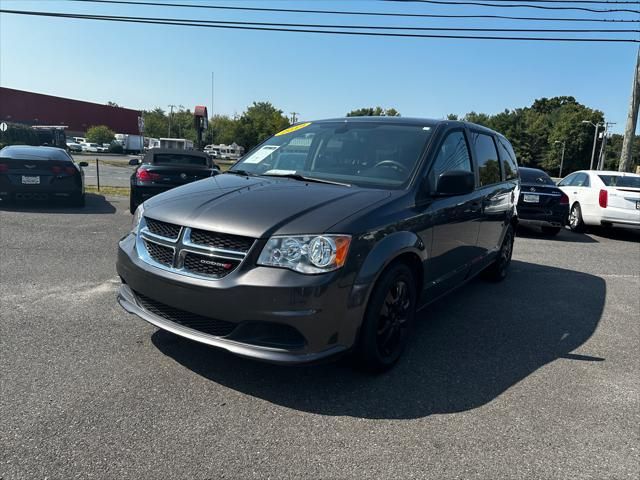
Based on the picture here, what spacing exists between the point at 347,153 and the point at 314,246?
1573mm

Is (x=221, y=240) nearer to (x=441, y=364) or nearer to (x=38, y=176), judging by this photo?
(x=441, y=364)

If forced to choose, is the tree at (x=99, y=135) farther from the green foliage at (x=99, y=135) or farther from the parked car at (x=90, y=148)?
the parked car at (x=90, y=148)

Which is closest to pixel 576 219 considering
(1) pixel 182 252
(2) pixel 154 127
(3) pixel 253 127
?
(1) pixel 182 252

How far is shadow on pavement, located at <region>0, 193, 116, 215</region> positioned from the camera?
33.0 ft

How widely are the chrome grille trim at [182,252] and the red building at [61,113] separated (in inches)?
2829

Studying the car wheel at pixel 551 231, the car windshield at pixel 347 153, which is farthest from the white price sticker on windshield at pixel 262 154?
the car wheel at pixel 551 231

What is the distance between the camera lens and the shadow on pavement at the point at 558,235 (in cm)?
1043

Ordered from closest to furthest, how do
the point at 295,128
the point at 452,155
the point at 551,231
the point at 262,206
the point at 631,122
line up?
the point at 262,206 → the point at 452,155 → the point at 295,128 → the point at 551,231 → the point at 631,122

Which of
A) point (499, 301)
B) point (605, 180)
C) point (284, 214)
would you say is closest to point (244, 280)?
point (284, 214)

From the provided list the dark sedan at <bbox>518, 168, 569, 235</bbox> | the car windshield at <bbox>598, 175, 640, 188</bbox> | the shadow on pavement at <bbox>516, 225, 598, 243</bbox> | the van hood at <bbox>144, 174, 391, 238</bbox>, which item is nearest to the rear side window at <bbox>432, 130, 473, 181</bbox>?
the van hood at <bbox>144, 174, 391, 238</bbox>

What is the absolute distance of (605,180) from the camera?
1114 cm

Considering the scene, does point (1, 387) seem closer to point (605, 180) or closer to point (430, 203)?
point (430, 203)

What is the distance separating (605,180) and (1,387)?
1189 cm

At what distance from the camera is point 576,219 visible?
38.1 feet
